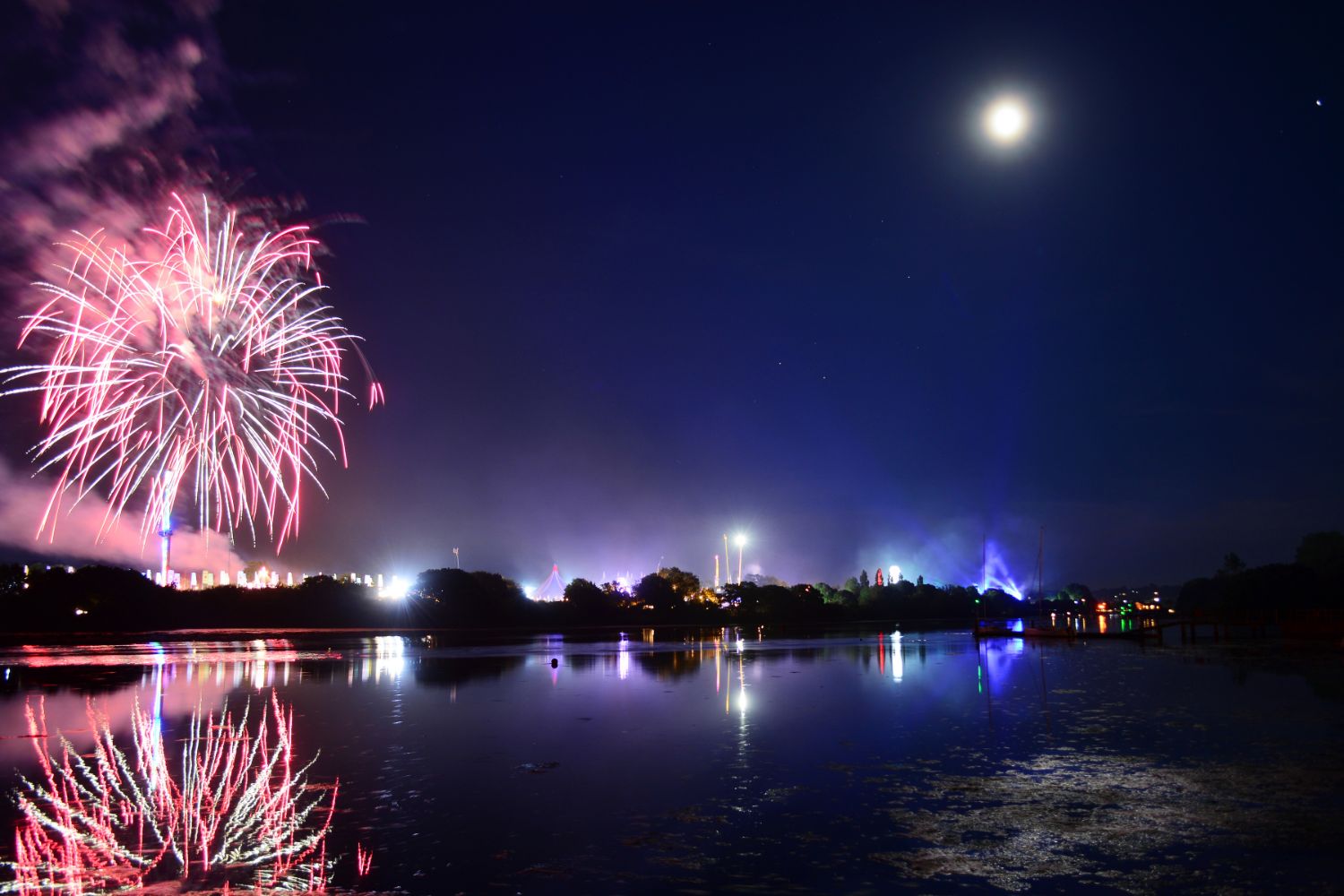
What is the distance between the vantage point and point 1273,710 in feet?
91.0

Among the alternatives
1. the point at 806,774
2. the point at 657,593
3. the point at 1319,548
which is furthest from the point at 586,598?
the point at 806,774

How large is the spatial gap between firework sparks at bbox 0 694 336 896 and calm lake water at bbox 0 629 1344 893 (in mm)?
580

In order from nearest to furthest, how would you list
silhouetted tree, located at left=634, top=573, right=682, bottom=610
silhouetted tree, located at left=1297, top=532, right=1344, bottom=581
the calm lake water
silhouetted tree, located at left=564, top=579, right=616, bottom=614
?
1. the calm lake water
2. silhouetted tree, located at left=1297, top=532, right=1344, bottom=581
3. silhouetted tree, located at left=564, top=579, right=616, bottom=614
4. silhouetted tree, located at left=634, top=573, right=682, bottom=610

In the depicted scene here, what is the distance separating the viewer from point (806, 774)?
62.0 ft

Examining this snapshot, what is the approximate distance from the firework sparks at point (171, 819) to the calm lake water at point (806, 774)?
0.58 m

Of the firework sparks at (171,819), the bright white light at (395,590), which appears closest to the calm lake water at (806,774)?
the firework sparks at (171,819)

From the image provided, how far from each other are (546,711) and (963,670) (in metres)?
24.8

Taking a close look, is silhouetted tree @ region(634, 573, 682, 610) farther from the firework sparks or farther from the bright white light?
the firework sparks

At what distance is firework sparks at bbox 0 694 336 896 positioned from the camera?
12.4 m

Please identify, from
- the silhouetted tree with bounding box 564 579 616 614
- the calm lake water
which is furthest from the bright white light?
the calm lake water

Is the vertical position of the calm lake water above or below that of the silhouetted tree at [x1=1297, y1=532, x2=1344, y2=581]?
below

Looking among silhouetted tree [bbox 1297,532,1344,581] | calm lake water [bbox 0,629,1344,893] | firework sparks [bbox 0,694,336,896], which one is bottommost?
calm lake water [bbox 0,629,1344,893]

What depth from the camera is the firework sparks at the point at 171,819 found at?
12.4 metres

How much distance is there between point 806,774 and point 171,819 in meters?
11.6
